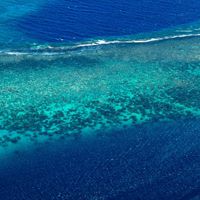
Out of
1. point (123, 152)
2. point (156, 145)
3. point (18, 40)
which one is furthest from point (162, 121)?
point (18, 40)

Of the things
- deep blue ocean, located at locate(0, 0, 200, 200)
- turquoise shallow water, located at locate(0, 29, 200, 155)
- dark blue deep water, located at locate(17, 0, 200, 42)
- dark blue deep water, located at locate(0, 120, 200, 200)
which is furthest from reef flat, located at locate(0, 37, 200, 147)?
dark blue deep water, located at locate(17, 0, 200, 42)

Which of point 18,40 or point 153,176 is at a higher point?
point 18,40

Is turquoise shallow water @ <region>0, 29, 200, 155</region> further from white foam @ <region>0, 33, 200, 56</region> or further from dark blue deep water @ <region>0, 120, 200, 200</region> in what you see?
dark blue deep water @ <region>0, 120, 200, 200</region>

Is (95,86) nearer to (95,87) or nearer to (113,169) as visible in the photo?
(95,87)

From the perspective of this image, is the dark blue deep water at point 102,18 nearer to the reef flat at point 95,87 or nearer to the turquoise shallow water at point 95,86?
the turquoise shallow water at point 95,86

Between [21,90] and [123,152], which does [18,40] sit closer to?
[21,90]

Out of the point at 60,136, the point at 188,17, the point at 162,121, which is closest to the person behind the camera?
the point at 60,136
